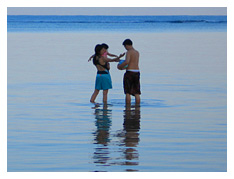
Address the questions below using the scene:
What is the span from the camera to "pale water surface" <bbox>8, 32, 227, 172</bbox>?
8.90 m

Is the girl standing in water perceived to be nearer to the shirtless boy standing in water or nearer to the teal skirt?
the teal skirt

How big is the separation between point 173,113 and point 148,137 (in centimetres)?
261

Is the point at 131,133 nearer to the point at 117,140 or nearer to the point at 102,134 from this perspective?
the point at 102,134

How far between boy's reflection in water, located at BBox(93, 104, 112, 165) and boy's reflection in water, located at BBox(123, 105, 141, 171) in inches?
11.9

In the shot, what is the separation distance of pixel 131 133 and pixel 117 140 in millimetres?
673

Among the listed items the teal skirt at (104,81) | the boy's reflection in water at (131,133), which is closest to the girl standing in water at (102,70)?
the teal skirt at (104,81)

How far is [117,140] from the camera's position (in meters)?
10.1

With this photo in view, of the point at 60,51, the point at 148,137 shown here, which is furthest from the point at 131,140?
the point at 60,51

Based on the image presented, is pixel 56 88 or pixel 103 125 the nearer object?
pixel 103 125

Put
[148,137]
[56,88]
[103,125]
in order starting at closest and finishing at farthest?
[148,137] → [103,125] → [56,88]

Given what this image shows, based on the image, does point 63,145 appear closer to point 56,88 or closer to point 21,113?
point 21,113

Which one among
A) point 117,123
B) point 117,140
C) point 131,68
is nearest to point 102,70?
point 131,68

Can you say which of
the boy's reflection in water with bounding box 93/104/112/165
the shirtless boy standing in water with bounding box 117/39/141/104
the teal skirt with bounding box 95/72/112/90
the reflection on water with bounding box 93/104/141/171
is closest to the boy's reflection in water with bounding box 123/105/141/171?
the reflection on water with bounding box 93/104/141/171

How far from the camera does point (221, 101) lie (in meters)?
14.6
